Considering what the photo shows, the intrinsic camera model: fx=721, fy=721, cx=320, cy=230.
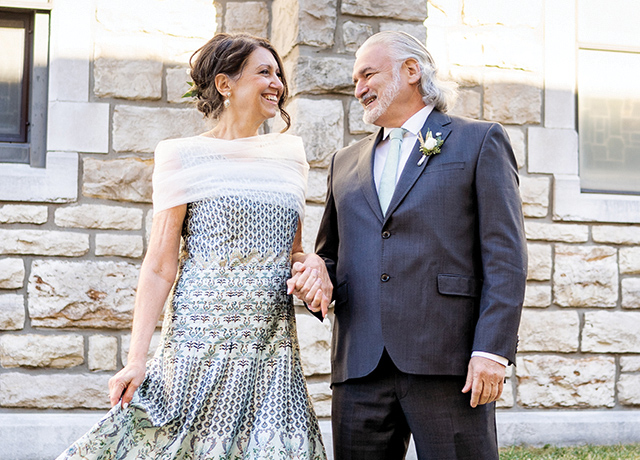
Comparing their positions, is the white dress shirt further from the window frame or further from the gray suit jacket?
the window frame

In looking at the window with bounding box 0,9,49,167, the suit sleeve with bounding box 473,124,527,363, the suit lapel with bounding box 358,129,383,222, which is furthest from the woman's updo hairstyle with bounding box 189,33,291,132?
the window with bounding box 0,9,49,167

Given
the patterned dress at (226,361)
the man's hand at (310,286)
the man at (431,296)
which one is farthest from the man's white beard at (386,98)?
the man's hand at (310,286)

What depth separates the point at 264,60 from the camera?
8.23 ft

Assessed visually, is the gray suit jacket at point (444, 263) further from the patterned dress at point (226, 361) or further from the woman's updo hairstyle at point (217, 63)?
the woman's updo hairstyle at point (217, 63)

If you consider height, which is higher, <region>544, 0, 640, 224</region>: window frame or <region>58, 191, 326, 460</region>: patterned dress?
<region>544, 0, 640, 224</region>: window frame

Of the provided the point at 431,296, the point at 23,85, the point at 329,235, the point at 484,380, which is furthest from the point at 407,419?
the point at 23,85

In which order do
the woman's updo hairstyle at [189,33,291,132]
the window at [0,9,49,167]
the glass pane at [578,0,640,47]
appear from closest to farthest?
1. the woman's updo hairstyle at [189,33,291,132]
2. the window at [0,9,49,167]
3. the glass pane at [578,0,640,47]

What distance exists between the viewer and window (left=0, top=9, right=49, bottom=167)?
4.22 m

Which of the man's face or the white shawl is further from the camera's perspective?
the man's face

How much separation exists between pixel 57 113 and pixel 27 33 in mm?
574

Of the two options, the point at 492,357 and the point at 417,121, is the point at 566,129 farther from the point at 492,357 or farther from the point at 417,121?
the point at 492,357

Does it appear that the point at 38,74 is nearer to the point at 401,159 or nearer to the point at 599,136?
the point at 401,159

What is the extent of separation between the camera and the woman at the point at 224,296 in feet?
7.09

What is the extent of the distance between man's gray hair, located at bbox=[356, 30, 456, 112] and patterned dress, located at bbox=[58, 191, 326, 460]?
26.2 inches
